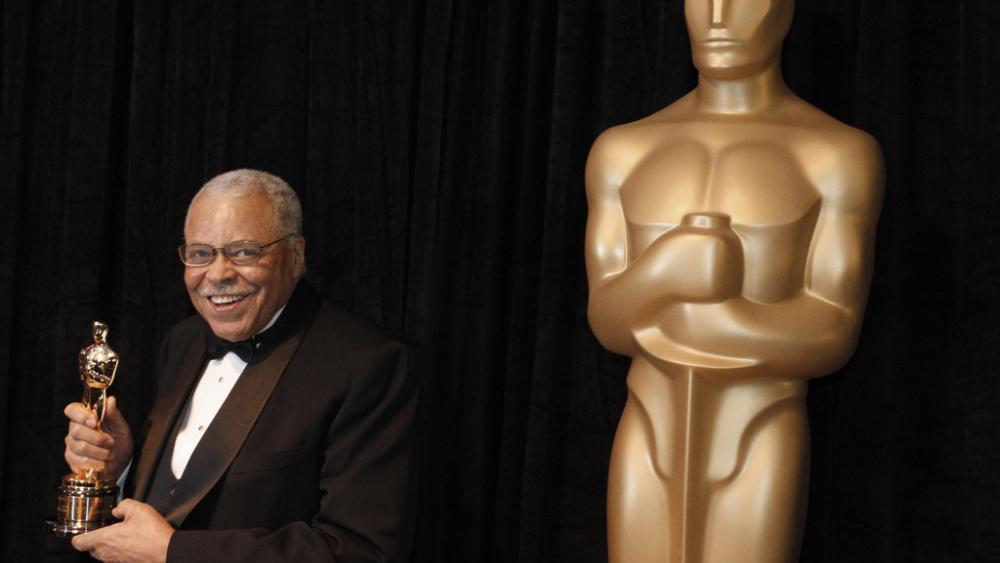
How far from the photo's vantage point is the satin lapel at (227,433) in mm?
2227

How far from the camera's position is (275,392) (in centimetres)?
229

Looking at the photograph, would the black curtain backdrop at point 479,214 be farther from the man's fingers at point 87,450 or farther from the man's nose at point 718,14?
the man's fingers at point 87,450

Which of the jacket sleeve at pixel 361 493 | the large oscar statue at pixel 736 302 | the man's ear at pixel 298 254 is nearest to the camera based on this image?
the jacket sleeve at pixel 361 493

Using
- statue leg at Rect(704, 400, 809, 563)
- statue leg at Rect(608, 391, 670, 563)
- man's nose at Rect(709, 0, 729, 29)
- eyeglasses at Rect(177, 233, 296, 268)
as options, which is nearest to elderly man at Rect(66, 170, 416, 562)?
eyeglasses at Rect(177, 233, 296, 268)

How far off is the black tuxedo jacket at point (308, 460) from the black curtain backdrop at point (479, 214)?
2.55 feet

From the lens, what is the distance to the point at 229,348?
2.38 metres

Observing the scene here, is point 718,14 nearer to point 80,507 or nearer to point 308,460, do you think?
point 308,460

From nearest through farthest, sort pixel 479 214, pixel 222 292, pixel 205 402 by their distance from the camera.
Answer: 1. pixel 222 292
2. pixel 205 402
3. pixel 479 214

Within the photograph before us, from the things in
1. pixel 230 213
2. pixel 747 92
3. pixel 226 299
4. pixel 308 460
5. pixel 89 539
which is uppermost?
pixel 747 92

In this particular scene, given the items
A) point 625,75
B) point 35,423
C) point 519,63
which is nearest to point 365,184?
point 519,63

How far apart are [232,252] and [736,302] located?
973mm

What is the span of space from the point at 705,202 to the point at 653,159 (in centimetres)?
15

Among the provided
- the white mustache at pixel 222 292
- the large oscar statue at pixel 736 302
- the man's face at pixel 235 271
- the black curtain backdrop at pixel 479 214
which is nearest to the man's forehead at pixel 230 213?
the man's face at pixel 235 271

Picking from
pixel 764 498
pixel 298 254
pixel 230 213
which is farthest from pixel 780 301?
pixel 230 213
